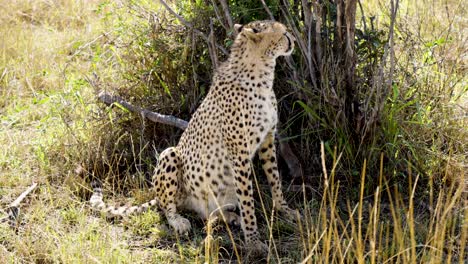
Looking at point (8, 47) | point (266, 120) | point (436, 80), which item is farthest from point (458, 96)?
point (8, 47)

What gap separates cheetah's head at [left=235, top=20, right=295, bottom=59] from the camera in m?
3.44

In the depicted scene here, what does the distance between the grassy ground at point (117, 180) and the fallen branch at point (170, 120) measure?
120 millimetres

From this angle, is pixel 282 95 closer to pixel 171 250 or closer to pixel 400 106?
pixel 400 106

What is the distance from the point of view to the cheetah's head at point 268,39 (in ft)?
11.3

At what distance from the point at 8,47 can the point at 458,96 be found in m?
3.51

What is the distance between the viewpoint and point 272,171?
377 cm

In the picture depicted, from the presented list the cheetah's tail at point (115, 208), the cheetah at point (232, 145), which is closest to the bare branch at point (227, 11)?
the cheetah at point (232, 145)

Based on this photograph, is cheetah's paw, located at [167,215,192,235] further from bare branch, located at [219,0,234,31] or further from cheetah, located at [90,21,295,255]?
bare branch, located at [219,0,234,31]

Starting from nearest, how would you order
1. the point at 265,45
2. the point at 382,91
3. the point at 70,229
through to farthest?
the point at 265,45, the point at 70,229, the point at 382,91

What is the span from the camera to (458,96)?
165 inches

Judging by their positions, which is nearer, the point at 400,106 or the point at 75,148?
the point at 400,106

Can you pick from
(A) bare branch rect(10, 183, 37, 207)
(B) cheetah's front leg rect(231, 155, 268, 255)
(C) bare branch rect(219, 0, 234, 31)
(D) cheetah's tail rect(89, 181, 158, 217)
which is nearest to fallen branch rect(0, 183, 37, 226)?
(A) bare branch rect(10, 183, 37, 207)

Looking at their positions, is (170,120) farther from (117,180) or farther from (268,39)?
(268,39)

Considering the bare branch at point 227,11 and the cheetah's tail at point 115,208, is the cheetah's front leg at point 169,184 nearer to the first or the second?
the cheetah's tail at point 115,208
